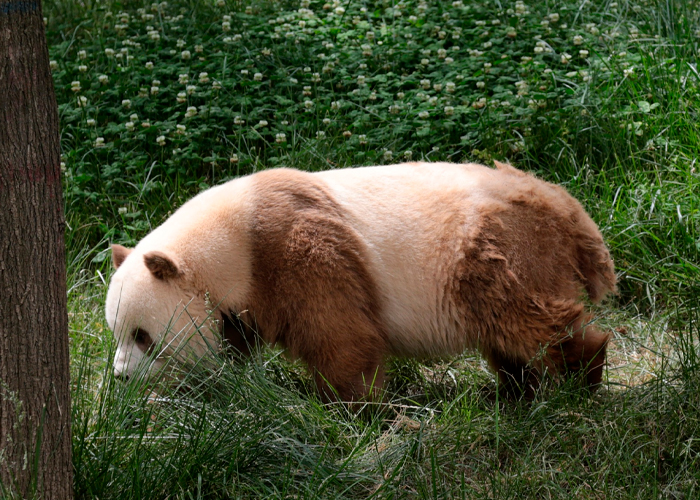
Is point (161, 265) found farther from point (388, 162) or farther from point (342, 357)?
point (388, 162)

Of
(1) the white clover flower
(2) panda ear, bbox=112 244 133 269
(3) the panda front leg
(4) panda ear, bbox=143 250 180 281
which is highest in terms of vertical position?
(1) the white clover flower

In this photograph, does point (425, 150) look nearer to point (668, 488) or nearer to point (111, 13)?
point (668, 488)

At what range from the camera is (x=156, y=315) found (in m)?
3.71

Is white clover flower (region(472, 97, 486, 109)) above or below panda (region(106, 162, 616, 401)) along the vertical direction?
above

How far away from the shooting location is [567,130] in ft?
19.0

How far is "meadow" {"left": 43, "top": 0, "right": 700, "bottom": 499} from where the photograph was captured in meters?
3.06

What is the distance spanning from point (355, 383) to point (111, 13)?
611 cm

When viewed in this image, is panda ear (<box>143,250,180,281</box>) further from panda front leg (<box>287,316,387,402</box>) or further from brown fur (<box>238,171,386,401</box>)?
panda front leg (<box>287,316,387,402</box>)

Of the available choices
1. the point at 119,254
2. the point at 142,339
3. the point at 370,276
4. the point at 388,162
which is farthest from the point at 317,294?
the point at 388,162

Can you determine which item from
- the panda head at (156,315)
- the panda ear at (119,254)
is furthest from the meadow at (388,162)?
the panda ear at (119,254)

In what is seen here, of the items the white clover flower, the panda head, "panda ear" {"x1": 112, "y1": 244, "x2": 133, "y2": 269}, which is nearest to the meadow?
the white clover flower

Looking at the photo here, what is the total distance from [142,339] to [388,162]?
279 centimetres

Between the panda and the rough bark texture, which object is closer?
the rough bark texture

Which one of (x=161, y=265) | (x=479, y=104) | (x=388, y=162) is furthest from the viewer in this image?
(x=479, y=104)
